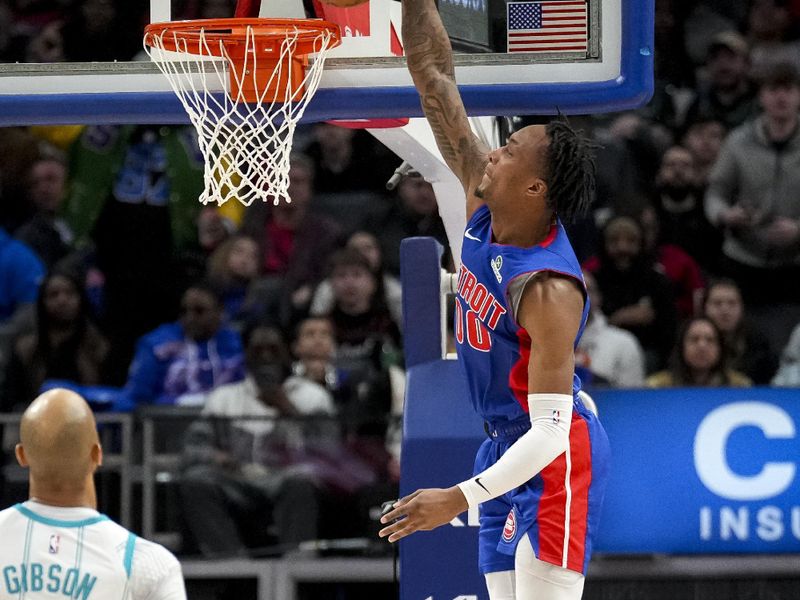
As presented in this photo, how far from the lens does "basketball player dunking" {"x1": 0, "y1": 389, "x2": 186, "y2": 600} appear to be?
2.99 metres

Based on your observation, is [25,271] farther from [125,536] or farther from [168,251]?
[125,536]

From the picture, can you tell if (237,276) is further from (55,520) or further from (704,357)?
(55,520)

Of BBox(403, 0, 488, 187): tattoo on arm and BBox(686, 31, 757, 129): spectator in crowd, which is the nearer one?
BBox(403, 0, 488, 187): tattoo on arm

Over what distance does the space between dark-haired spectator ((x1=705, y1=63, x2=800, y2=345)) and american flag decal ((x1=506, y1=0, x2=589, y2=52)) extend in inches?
161

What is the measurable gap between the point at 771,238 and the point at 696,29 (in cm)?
161

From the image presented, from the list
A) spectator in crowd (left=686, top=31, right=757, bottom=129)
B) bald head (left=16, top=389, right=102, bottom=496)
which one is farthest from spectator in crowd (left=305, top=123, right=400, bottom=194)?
bald head (left=16, top=389, right=102, bottom=496)

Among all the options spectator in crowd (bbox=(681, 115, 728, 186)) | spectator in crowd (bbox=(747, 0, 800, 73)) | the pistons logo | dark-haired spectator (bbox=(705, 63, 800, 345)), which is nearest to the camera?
the pistons logo

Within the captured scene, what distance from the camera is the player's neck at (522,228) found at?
388 cm

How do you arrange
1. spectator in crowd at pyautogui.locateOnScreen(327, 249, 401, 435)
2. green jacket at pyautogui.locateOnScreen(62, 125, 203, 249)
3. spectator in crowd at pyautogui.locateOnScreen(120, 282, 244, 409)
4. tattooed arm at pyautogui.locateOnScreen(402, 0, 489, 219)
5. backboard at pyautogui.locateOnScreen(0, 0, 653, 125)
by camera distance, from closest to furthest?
tattooed arm at pyautogui.locateOnScreen(402, 0, 489, 219), backboard at pyautogui.locateOnScreen(0, 0, 653, 125), spectator in crowd at pyautogui.locateOnScreen(327, 249, 401, 435), spectator in crowd at pyautogui.locateOnScreen(120, 282, 244, 409), green jacket at pyautogui.locateOnScreen(62, 125, 203, 249)

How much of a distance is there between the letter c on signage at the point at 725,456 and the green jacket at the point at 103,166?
13.0ft

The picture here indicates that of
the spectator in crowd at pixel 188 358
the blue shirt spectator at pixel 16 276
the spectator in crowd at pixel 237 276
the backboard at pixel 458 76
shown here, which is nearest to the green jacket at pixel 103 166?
the blue shirt spectator at pixel 16 276

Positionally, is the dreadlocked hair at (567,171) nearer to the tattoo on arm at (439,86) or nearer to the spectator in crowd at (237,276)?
the tattoo on arm at (439,86)

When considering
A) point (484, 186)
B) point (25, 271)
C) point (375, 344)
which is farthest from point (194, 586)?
point (484, 186)

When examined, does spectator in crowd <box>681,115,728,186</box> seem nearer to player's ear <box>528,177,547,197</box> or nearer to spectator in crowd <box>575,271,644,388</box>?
spectator in crowd <box>575,271,644,388</box>
